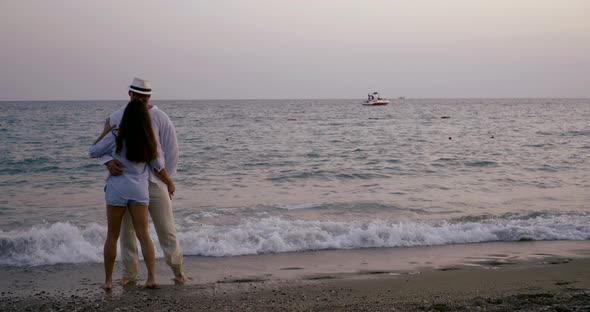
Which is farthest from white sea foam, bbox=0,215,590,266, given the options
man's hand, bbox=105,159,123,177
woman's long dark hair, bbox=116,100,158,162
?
woman's long dark hair, bbox=116,100,158,162

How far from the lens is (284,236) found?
25.9 ft

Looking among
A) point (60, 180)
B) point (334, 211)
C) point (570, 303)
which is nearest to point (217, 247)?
point (334, 211)

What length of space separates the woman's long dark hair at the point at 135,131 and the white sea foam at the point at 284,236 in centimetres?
264

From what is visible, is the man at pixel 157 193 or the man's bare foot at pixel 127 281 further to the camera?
the man's bare foot at pixel 127 281

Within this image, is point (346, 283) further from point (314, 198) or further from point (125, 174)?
point (314, 198)

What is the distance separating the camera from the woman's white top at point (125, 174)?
471 cm

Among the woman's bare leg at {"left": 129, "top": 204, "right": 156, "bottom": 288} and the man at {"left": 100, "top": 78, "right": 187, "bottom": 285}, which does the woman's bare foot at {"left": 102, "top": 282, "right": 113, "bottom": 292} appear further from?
the woman's bare leg at {"left": 129, "top": 204, "right": 156, "bottom": 288}

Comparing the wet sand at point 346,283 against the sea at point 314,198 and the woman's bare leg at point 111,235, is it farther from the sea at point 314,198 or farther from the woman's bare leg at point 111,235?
the sea at point 314,198

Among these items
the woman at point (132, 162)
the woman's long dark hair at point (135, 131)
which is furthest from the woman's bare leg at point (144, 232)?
the woman's long dark hair at point (135, 131)

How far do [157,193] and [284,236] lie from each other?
10.3 ft

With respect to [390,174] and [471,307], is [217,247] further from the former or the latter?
[390,174]

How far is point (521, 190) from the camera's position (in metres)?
12.5

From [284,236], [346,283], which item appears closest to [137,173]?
[346,283]

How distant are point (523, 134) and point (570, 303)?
1012 inches
